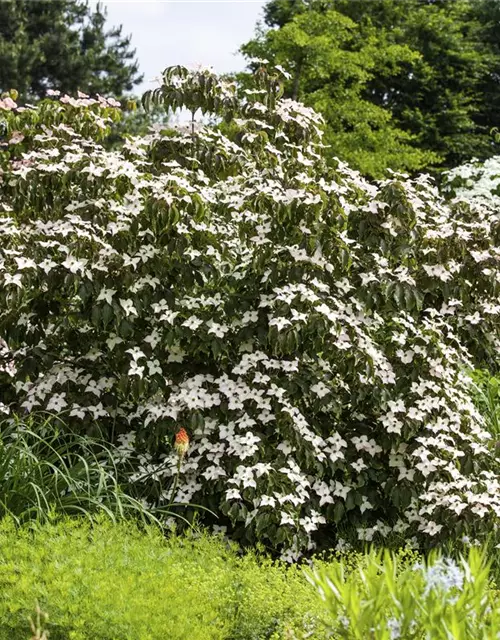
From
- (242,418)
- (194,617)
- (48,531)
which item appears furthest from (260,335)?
(194,617)

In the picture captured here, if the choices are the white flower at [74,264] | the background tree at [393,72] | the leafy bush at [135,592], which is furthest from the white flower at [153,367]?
the background tree at [393,72]

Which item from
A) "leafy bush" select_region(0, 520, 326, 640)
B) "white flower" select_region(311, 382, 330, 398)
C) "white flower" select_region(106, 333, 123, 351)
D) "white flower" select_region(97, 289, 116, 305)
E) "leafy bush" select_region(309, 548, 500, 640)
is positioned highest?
"white flower" select_region(97, 289, 116, 305)

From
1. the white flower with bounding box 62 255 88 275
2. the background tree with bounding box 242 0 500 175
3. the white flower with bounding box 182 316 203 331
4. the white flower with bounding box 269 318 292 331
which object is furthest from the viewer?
the background tree with bounding box 242 0 500 175

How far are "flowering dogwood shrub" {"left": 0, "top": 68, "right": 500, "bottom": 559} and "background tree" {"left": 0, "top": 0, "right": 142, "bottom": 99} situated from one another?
44.8ft

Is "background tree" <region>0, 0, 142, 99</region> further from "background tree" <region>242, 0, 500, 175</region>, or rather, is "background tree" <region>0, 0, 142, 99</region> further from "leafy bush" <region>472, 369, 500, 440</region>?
"leafy bush" <region>472, 369, 500, 440</region>

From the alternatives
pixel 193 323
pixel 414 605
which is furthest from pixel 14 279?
pixel 414 605

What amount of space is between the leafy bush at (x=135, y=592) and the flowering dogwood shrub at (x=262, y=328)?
937 millimetres

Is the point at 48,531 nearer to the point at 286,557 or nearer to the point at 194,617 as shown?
the point at 194,617

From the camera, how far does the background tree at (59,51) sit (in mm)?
17281

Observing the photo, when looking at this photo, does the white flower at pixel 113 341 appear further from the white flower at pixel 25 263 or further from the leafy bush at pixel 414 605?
the leafy bush at pixel 414 605

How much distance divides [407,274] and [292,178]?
746 mm

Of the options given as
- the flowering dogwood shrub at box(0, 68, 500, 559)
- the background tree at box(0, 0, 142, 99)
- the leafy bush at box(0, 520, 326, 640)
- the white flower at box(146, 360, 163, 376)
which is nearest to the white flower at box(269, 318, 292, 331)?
the flowering dogwood shrub at box(0, 68, 500, 559)

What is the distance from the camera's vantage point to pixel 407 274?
4.36 meters

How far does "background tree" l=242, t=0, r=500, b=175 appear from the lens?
15.3 metres
